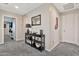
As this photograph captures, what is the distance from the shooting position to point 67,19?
15.7 ft

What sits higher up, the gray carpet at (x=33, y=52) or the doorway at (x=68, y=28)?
the doorway at (x=68, y=28)

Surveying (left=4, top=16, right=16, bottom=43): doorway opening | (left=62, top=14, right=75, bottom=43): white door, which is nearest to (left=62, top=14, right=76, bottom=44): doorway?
(left=62, top=14, right=75, bottom=43): white door

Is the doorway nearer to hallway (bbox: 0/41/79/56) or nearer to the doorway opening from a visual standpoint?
hallway (bbox: 0/41/79/56)

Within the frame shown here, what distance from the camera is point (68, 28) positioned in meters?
4.71

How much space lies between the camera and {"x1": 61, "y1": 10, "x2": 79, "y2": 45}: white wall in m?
4.23

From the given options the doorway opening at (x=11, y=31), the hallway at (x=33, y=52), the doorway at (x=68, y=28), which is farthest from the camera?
the doorway opening at (x=11, y=31)

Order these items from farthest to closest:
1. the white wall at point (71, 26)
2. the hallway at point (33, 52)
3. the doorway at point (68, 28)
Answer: the doorway at point (68, 28), the white wall at point (71, 26), the hallway at point (33, 52)

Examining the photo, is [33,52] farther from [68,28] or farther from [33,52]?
[68,28]

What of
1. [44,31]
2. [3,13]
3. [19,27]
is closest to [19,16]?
[19,27]

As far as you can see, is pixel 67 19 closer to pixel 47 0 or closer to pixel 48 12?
pixel 48 12

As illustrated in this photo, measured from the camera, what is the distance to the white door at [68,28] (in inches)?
177

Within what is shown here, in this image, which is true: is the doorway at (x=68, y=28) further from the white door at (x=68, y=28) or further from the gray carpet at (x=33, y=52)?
the gray carpet at (x=33, y=52)

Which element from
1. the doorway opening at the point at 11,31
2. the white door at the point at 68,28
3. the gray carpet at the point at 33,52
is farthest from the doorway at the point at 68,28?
the doorway opening at the point at 11,31

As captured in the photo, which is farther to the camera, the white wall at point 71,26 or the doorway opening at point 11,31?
the doorway opening at point 11,31
